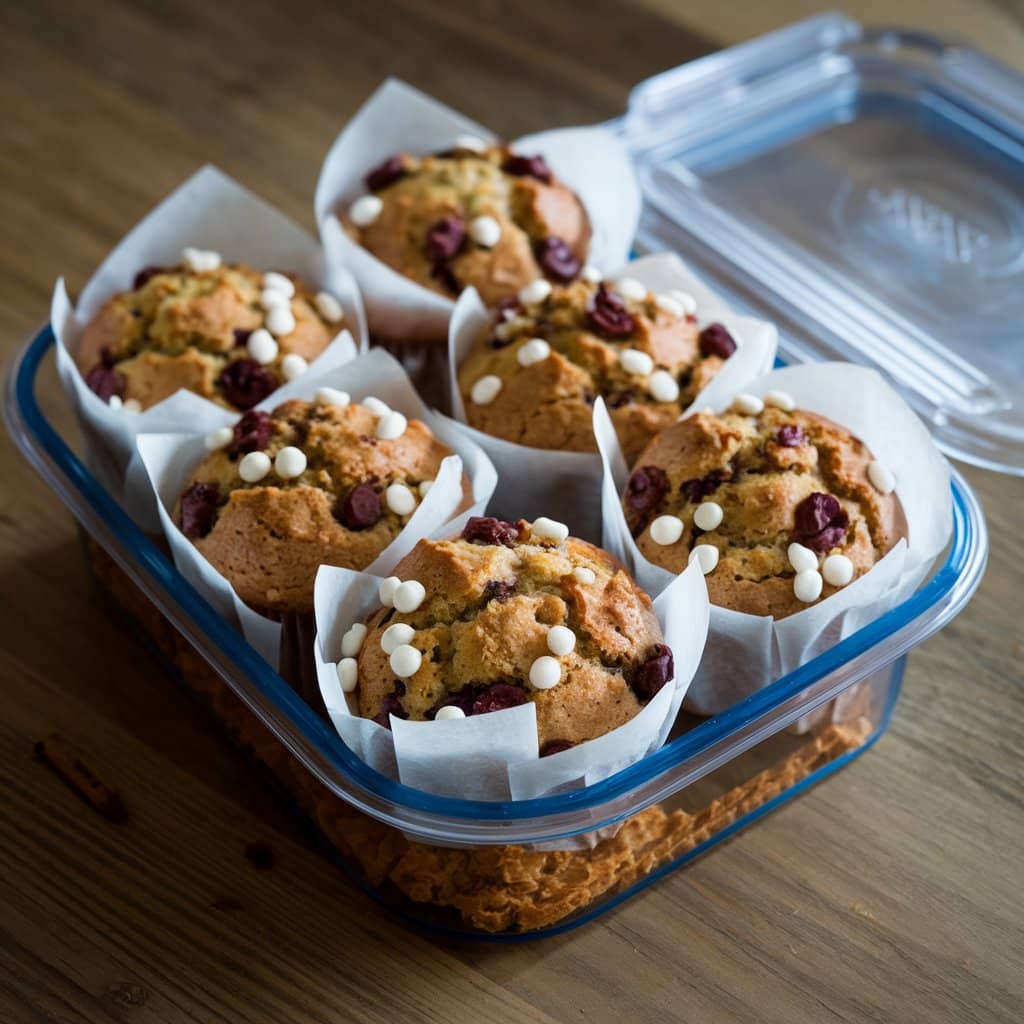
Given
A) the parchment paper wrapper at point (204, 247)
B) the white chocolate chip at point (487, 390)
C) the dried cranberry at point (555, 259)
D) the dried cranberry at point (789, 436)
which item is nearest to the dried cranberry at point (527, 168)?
the dried cranberry at point (555, 259)

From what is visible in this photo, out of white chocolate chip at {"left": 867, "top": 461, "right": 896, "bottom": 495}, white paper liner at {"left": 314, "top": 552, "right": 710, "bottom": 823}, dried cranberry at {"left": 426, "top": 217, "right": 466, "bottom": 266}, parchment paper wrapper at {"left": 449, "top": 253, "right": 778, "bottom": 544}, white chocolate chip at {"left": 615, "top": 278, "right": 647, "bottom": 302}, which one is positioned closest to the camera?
white paper liner at {"left": 314, "top": 552, "right": 710, "bottom": 823}

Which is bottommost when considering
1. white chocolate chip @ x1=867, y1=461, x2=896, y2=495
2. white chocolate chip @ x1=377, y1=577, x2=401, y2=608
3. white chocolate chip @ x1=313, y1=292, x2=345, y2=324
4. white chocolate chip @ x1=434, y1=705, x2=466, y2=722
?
white chocolate chip @ x1=313, y1=292, x2=345, y2=324

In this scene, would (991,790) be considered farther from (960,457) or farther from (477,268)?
(477,268)

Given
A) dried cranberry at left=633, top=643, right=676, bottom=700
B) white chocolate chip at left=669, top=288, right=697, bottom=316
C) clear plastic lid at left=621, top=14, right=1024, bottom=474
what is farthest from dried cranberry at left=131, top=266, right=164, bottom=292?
dried cranberry at left=633, top=643, right=676, bottom=700

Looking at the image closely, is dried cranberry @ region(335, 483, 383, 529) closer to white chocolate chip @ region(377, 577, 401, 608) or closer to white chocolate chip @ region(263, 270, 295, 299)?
white chocolate chip @ region(377, 577, 401, 608)

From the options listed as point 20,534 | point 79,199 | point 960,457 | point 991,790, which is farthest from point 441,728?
point 79,199

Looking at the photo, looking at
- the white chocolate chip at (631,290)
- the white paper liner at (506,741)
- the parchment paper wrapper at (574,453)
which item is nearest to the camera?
the white paper liner at (506,741)

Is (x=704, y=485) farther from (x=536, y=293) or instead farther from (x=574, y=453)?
(x=536, y=293)

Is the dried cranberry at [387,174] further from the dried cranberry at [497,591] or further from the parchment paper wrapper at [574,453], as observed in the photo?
the dried cranberry at [497,591]
